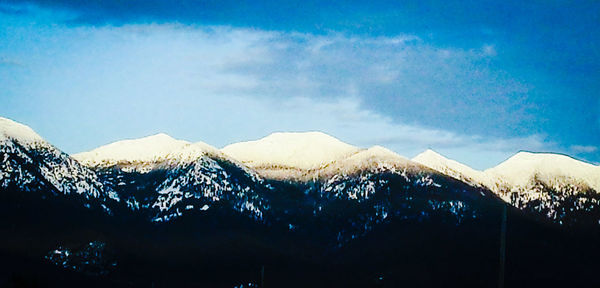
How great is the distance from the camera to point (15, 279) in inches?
5153
